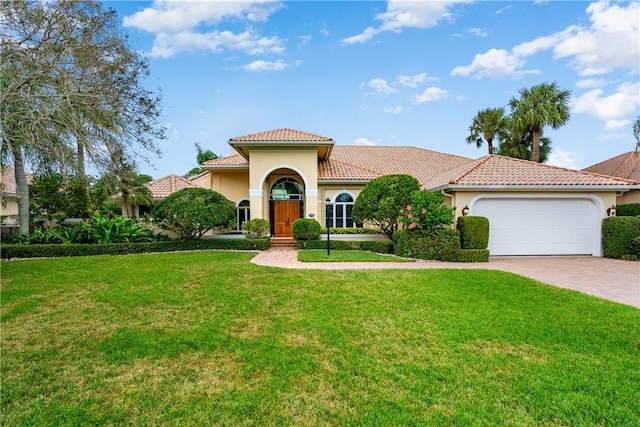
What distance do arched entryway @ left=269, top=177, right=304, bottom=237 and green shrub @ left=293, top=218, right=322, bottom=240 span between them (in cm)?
316

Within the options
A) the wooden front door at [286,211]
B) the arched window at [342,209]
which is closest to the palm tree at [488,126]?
the arched window at [342,209]

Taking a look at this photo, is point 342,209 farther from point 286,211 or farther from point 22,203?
point 22,203

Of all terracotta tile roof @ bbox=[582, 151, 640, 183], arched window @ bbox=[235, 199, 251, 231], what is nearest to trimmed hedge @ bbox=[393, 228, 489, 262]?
arched window @ bbox=[235, 199, 251, 231]

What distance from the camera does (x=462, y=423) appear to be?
307 cm

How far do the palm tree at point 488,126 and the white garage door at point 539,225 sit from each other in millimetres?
11394

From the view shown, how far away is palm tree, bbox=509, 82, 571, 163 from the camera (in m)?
20.7

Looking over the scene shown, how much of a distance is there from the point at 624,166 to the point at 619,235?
1286 centimetres

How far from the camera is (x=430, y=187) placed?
1697cm

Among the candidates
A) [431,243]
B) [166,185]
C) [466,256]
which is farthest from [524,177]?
Result: [166,185]

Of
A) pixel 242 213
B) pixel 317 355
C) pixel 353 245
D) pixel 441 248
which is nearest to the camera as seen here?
pixel 317 355

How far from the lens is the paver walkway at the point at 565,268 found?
8.08 m

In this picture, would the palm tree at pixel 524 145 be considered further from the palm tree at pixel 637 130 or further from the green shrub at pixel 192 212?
the green shrub at pixel 192 212

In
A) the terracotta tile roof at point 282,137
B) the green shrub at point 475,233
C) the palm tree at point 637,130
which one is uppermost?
the palm tree at point 637,130

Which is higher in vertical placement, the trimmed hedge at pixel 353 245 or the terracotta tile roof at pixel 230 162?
the terracotta tile roof at pixel 230 162
